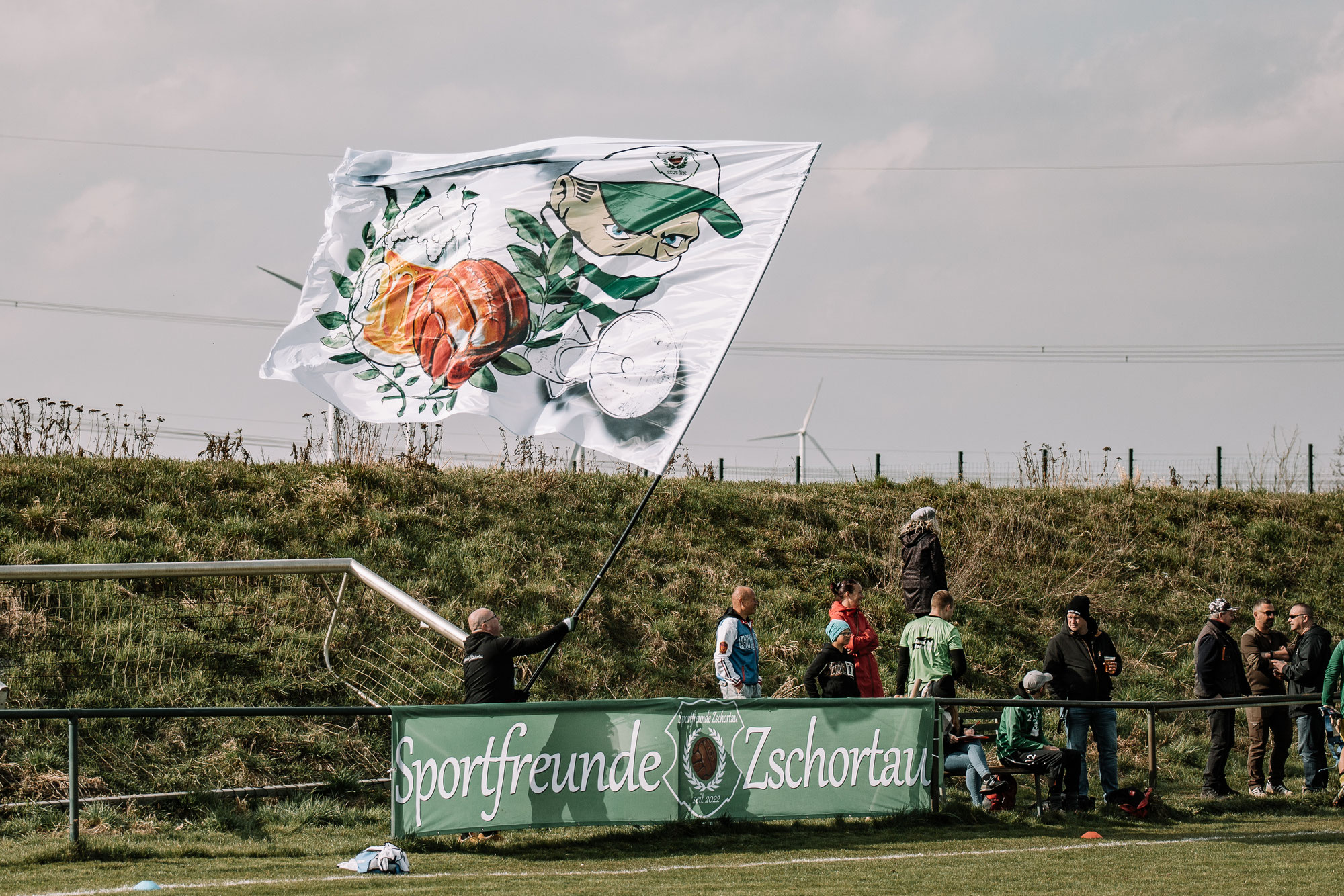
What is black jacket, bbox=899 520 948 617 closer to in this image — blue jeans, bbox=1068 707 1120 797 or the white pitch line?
blue jeans, bbox=1068 707 1120 797

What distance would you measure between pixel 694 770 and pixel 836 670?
2.22m

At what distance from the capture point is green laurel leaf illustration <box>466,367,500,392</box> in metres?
9.27

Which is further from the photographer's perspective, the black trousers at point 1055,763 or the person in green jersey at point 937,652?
the person in green jersey at point 937,652

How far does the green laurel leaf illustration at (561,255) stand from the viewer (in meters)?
10.0

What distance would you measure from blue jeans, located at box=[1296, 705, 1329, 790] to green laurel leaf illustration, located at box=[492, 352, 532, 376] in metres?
8.90

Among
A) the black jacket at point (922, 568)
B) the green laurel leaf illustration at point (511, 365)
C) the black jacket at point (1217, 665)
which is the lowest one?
the black jacket at point (1217, 665)

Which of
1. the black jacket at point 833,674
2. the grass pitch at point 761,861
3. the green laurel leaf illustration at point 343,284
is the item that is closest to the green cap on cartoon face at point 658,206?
the green laurel leaf illustration at point 343,284

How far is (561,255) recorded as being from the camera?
33.1 feet

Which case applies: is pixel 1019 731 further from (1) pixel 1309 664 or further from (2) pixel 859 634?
(1) pixel 1309 664

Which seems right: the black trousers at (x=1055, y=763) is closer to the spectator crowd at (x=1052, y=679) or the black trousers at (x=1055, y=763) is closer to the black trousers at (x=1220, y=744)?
the spectator crowd at (x=1052, y=679)

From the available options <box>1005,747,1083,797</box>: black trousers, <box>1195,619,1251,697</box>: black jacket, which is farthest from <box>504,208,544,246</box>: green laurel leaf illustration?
<box>1195,619,1251,697</box>: black jacket

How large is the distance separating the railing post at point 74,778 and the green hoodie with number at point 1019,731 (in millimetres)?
7399

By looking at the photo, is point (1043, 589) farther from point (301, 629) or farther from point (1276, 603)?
point (301, 629)

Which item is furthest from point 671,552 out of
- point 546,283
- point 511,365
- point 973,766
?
point 511,365
